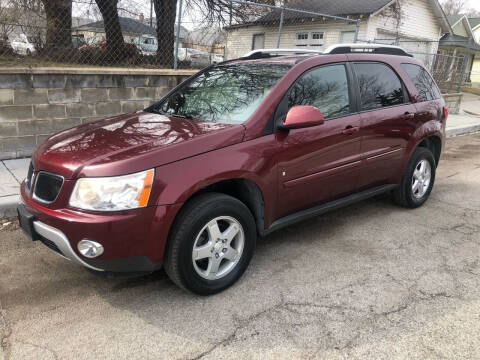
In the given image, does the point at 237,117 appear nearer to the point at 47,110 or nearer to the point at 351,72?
the point at 351,72

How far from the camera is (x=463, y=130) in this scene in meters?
11.6

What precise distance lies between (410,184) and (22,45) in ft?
20.0

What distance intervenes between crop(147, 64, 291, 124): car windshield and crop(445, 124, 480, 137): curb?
8838 mm

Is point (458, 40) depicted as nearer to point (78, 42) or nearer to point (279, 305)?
point (78, 42)

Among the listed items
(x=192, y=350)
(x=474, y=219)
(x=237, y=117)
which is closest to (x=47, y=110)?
(x=237, y=117)

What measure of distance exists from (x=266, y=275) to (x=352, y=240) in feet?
3.77

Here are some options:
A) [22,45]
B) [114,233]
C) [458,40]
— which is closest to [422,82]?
[114,233]

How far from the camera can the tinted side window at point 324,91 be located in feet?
11.9

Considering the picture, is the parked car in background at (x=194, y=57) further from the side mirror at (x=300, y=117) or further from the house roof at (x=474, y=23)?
the house roof at (x=474, y=23)

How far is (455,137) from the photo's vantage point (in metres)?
11.0

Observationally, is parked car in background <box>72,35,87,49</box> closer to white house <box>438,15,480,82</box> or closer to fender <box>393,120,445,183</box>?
fender <box>393,120,445,183</box>

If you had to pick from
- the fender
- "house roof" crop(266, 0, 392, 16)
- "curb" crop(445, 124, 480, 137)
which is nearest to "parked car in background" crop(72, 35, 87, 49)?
the fender

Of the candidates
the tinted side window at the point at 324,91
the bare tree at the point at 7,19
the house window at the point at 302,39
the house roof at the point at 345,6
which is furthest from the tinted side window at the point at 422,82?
the house window at the point at 302,39

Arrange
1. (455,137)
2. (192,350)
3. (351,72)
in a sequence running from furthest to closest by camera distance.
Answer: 1. (455,137)
2. (351,72)
3. (192,350)
